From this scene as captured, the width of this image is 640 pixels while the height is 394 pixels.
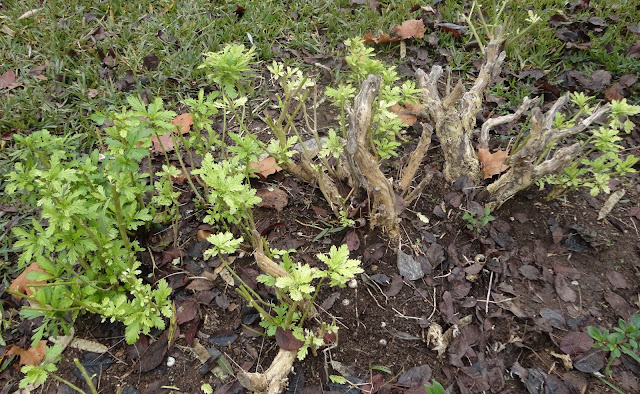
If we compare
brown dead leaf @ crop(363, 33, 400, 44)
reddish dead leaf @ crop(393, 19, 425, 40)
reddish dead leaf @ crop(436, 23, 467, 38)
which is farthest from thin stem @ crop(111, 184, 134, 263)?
reddish dead leaf @ crop(436, 23, 467, 38)

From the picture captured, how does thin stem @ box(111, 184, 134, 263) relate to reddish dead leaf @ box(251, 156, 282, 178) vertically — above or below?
above

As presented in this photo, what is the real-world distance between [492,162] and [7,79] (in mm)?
3392

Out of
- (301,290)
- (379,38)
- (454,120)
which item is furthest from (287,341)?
(379,38)

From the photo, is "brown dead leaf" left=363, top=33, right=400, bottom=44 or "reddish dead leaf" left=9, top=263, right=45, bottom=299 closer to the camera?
"reddish dead leaf" left=9, top=263, right=45, bottom=299

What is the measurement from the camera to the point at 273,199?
2.66m

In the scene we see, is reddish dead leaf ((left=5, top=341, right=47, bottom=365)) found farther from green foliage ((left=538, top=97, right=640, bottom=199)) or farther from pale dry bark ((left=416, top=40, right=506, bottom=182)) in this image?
green foliage ((left=538, top=97, right=640, bottom=199))

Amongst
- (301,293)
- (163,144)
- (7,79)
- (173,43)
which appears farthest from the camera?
(173,43)

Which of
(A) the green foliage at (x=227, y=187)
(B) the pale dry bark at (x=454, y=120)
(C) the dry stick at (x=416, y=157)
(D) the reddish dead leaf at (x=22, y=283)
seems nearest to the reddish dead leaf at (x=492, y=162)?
(B) the pale dry bark at (x=454, y=120)

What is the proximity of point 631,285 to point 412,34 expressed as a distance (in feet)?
8.03

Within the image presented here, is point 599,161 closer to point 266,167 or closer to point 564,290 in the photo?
point 564,290

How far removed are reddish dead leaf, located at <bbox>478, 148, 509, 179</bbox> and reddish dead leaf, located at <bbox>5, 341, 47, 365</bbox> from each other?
8.09ft

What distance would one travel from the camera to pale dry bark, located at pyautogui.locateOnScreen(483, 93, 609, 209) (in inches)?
91.7

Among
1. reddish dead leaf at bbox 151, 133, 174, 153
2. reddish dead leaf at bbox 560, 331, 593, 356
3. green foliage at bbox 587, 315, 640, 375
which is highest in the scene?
reddish dead leaf at bbox 151, 133, 174, 153

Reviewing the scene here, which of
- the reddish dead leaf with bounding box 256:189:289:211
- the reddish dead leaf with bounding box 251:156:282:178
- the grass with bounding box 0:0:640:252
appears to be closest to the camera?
the reddish dead leaf with bounding box 256:189:289:211
